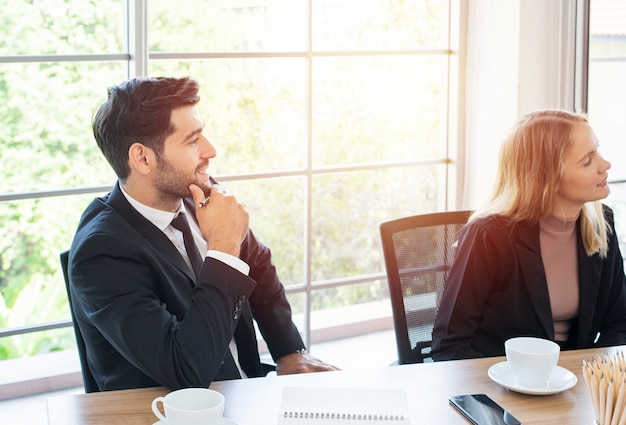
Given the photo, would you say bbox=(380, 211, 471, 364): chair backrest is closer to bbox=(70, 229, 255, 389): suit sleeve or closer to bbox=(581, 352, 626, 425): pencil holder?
bbox=(70, 229, 255, 389): suit sleeve

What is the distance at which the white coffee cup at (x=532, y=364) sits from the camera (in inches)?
69.0

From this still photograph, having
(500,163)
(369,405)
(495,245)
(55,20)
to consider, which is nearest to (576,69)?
(500,163)

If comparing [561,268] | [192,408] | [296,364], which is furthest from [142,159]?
[561,268]

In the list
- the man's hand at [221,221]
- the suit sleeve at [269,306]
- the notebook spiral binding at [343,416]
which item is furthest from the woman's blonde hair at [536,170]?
the notebook spiral binding at [343,416]

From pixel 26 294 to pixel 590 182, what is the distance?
2105mm

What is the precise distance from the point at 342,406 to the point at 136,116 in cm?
89

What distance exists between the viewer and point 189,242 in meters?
2.21

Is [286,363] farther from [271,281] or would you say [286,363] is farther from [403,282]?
[403,282]

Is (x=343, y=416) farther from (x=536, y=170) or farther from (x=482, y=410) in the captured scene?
(x=536, y=170)

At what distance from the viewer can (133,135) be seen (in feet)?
7.04

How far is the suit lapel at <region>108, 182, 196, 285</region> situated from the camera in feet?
6.81

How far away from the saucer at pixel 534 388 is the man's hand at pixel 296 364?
57cm

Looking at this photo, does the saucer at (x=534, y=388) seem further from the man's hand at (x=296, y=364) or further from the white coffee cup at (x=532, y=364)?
the man's hand at (x=296, y=364)

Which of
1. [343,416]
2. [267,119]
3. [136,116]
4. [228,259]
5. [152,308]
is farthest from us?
[267,119]
